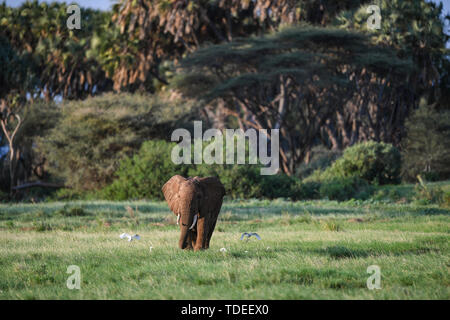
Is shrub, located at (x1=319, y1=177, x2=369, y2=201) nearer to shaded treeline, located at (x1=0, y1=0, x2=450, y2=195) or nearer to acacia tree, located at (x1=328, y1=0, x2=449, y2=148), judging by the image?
shaded treeline, located at (x1=0, y1=0, x2=450, y2=195)

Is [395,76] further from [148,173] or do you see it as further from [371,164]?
[148,173]

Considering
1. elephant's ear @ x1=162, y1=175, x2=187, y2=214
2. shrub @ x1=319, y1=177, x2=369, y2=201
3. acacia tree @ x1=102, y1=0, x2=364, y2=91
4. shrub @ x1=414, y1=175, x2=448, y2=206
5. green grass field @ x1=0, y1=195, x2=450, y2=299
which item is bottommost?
shrub @ x1=319, y1=177, x2=369, y2=201

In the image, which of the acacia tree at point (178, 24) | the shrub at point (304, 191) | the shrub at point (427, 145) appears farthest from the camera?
the shrub at point (427, 145)

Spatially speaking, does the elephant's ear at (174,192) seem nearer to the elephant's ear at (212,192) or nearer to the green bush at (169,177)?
the elephant's ear at (212,192)

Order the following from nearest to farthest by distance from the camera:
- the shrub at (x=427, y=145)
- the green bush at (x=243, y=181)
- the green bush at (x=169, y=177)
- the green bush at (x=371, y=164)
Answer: the green bush at (x=243, y=181), the green bush at (x=169, y=177), the green bush at (x=371, y=164), the shrub at (x=427, y=145)

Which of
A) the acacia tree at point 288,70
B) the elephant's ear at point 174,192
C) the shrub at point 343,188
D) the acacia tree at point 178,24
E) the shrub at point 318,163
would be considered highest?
the acacia tree at point 178,24

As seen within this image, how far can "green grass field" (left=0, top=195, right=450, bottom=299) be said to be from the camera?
7199 mm

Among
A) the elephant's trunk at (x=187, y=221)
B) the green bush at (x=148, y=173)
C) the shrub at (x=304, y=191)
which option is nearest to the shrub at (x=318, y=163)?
the shrub at (x=304, y=191)

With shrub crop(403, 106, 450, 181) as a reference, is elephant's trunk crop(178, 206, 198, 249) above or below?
above

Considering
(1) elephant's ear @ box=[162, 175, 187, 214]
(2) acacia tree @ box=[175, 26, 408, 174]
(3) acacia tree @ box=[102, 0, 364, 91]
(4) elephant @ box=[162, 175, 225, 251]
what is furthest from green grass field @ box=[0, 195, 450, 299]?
(3) acacia tree @ box=[102, 0, 364, 91]

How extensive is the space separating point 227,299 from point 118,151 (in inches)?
928

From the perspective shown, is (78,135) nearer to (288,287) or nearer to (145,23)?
(145,23)

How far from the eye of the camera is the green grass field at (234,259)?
7199 millimetres

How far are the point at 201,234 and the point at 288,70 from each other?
22.9 metres
